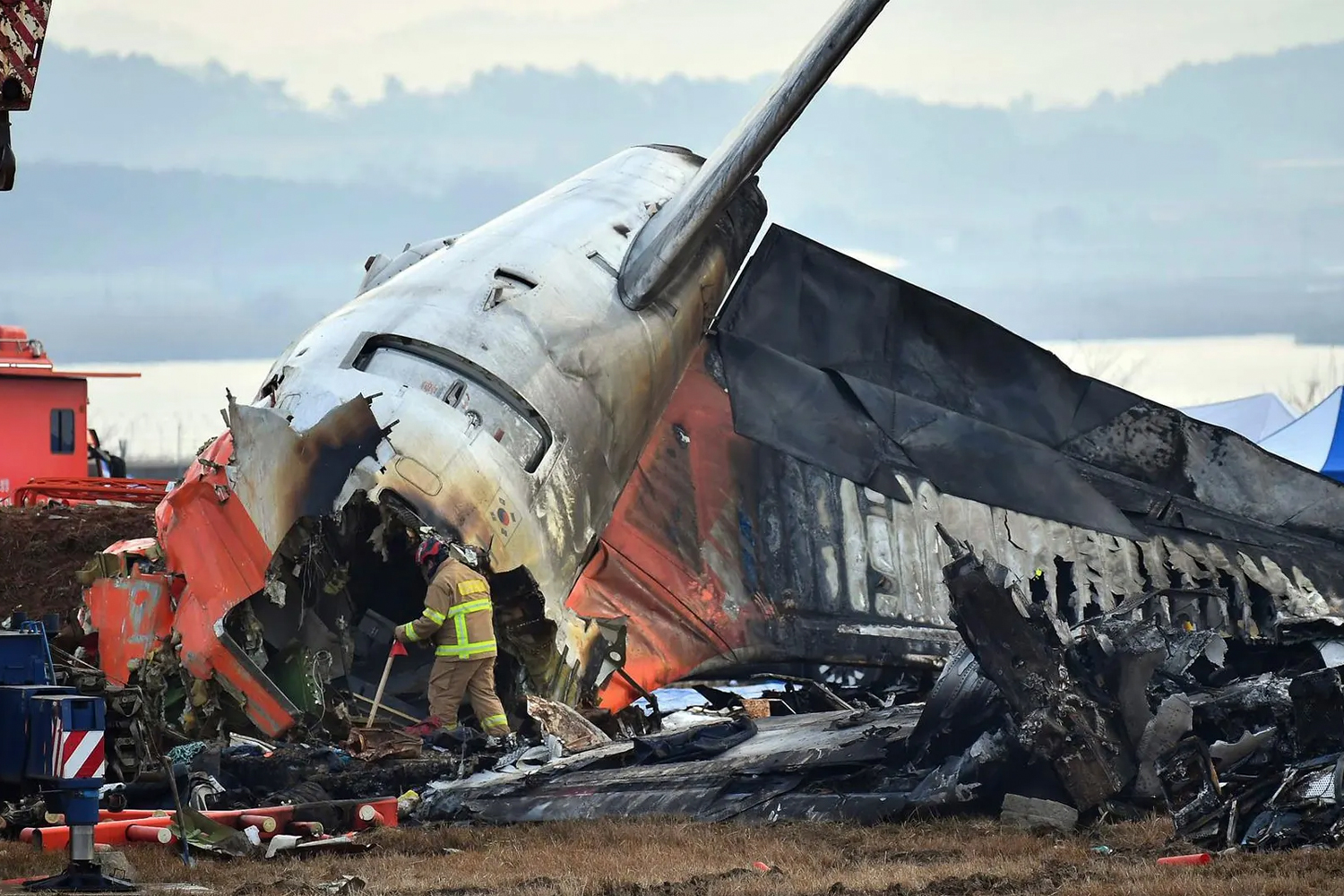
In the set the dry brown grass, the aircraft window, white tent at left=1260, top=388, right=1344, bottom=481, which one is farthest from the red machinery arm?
white tent at left=1260, top=388, right=1344, bottom=481

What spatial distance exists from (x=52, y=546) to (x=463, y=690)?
10.4 meters

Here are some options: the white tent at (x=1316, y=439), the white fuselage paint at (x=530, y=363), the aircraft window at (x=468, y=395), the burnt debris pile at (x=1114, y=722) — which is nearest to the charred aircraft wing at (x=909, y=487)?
the white fuselage paint at (x=530, y=363)

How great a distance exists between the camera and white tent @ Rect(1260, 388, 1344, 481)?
29891 millimetres

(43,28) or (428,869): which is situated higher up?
(43,28)

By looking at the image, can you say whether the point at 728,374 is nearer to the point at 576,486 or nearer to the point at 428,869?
the point at 576,486

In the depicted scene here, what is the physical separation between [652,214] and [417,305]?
388 cm

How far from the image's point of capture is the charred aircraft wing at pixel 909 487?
718 inches

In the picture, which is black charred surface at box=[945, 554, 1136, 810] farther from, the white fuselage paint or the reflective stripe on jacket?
the white fuselage paint

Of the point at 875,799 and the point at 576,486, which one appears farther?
the point at 576,486

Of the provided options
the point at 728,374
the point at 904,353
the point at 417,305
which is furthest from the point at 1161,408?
the point at 417,305

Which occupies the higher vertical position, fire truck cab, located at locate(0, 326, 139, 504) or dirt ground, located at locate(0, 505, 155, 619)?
fire truck cab, located at locate(0, 326, 139, 504)

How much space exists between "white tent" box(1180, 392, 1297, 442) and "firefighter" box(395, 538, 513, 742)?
87.5 feet

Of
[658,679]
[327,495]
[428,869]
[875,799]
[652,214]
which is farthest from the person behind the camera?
[652,214]

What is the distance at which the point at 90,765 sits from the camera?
873 centimetres
